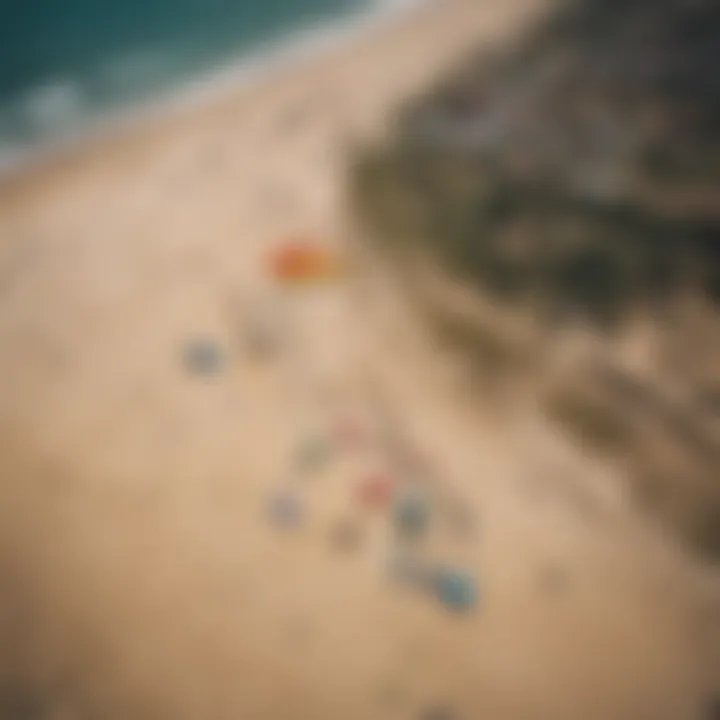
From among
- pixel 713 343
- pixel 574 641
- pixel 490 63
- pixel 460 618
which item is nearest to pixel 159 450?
pixel 460 618

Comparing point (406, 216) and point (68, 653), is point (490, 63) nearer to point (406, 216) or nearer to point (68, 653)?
point (406, 216)

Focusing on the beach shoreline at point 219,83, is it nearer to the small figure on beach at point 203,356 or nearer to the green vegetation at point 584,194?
the green vegetation at point 584,194

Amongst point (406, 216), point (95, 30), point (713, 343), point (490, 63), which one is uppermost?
point (95, 30)

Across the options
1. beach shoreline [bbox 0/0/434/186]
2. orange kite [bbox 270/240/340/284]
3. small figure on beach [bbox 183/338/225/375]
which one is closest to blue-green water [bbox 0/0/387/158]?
beach shoreline [bbox 0/0/434/186]

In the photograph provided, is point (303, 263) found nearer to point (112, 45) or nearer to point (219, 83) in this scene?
point (219, 83)

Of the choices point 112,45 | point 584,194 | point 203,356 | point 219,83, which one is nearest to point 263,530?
point 203,356

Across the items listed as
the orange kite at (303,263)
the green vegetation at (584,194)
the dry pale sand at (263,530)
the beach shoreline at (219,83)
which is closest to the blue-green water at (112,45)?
the beach shoreline at (219,83)
